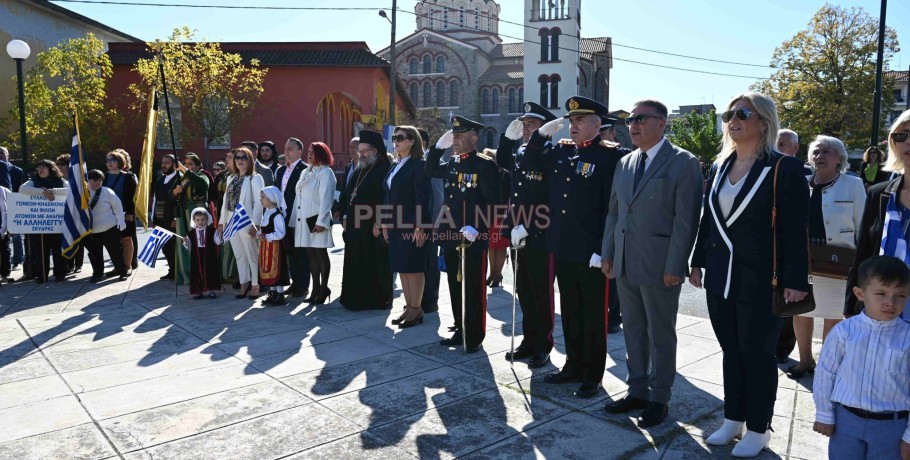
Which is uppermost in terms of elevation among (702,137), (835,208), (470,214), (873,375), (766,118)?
(702,137)

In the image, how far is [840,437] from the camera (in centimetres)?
271

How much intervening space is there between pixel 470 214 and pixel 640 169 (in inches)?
74.8

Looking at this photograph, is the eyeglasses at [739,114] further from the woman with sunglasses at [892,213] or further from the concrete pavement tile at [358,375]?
the concrete pavement tile at [358,375]

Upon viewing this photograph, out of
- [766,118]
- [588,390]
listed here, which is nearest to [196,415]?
[588,390]

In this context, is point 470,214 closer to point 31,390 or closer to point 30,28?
point 31,390

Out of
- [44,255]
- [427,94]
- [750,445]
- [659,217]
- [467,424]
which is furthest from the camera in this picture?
[427,94]

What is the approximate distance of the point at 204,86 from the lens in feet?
80.6

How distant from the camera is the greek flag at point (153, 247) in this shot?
805 cm

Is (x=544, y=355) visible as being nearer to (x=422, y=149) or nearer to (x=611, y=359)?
(x=611, y=359)

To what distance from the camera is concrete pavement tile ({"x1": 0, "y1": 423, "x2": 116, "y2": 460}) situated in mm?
3609

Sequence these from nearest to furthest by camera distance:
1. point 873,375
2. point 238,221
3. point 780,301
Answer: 1. point 873,375
2. point 780,301
3. point 238,221

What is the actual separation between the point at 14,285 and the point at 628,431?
8.91 meters

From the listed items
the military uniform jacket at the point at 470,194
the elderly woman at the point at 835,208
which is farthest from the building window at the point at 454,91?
the elderly woman at the point at 835,208

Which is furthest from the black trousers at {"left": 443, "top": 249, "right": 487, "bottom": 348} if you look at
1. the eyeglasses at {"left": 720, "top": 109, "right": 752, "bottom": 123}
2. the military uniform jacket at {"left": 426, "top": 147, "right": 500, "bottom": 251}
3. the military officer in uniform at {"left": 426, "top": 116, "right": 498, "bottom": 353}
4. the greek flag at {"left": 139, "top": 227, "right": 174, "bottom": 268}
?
the greek flag at {"left": 139, "top": 227, "right": 174, "bottom": 268}
